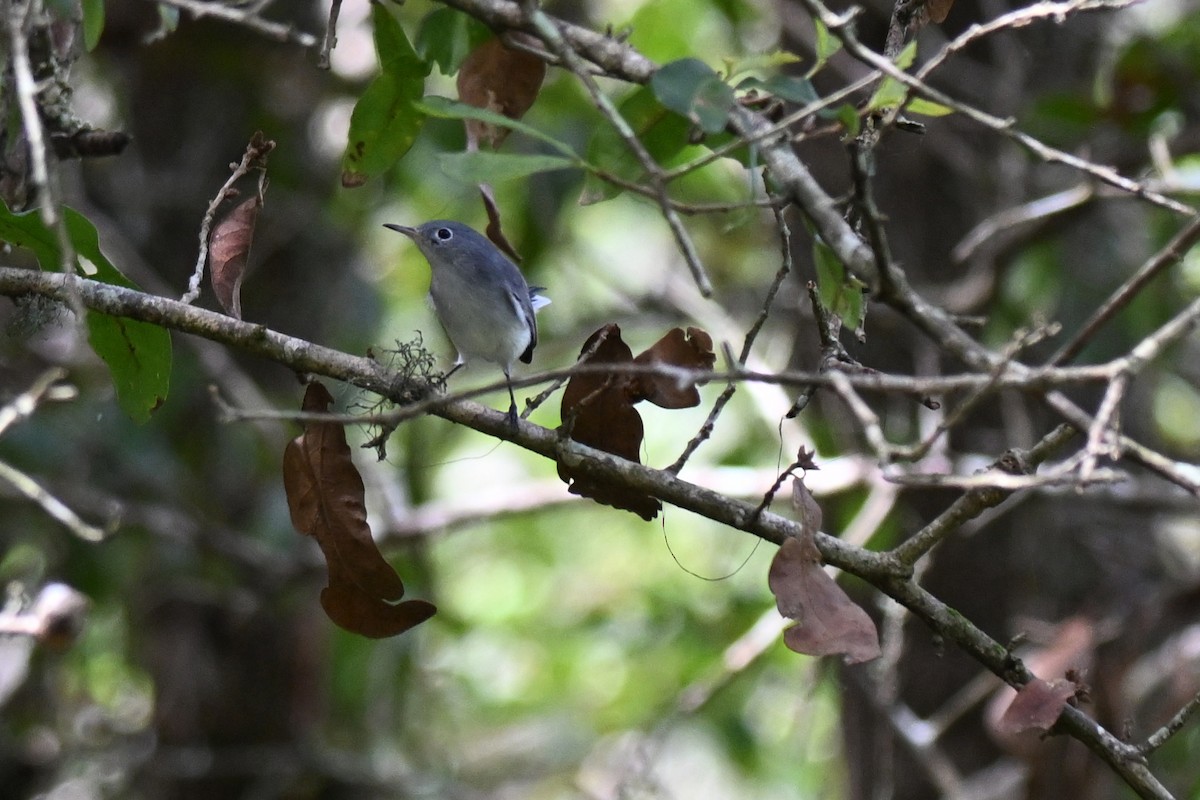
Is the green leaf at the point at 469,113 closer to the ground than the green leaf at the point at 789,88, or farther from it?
closer to the ground

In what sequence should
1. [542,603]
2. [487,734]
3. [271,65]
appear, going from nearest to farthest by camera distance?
[271,65] < [487,734] < [542,603]

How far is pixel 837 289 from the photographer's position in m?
2.08

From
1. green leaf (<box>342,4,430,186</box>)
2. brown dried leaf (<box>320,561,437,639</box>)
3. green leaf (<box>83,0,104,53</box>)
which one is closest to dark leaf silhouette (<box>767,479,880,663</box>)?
brown dried leaf (<box>320,561,437,639</box>)

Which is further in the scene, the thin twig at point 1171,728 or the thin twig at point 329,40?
the thin twig at point 329,40

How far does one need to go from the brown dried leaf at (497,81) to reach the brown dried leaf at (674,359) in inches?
25.0

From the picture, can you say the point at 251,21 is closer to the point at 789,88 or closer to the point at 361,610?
the point at 789,88

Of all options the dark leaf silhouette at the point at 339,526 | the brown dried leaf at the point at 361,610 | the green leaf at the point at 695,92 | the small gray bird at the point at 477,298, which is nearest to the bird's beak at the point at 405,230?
the small gray bird at the point at 477,298

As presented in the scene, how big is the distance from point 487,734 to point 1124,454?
677cm

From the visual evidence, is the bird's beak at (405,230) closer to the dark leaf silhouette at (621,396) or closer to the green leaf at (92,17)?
the green leaf at (92,17)

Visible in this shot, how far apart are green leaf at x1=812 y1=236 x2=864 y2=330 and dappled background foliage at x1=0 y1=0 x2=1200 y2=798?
235cm

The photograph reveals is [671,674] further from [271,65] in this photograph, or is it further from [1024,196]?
[271,65]

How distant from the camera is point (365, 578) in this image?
2.27 m

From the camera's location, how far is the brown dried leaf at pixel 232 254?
2289 mm

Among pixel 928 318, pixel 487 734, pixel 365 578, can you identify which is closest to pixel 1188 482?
pixel 928 318
